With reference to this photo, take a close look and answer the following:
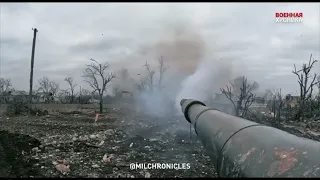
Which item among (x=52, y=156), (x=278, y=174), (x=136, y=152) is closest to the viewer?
(x=278, y=174)

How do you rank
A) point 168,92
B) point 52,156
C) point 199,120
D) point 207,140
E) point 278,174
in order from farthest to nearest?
point 168,92 → point 52,156 → point 199,120 → point 207,140 → point 278,174

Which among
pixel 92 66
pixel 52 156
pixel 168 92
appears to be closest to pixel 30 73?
pixel 92 66

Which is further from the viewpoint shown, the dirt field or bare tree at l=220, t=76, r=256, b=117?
bare tree at l=220, t=76, r=256, b=117

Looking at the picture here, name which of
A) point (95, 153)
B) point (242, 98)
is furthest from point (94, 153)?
point (242, 98)

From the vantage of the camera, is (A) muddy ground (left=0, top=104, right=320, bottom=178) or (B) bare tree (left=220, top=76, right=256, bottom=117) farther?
(B) bare tree (left=220, top=76, right=256, bottom=117)

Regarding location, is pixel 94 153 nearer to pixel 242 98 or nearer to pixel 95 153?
pixel 95 153

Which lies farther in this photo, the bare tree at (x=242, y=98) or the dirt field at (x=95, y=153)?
the bare tree at (x=242, y=98)

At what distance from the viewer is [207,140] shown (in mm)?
3633

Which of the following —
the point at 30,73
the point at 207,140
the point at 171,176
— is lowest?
the point at 171,176

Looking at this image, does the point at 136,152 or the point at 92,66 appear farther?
the point at 92,66

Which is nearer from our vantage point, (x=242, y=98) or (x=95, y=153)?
(x=95, y=153)

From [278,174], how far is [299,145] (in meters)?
0.29

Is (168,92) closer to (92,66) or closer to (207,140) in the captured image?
(92,66)

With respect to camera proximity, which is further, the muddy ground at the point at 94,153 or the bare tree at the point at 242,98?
the bare tree at the point at 242,98
